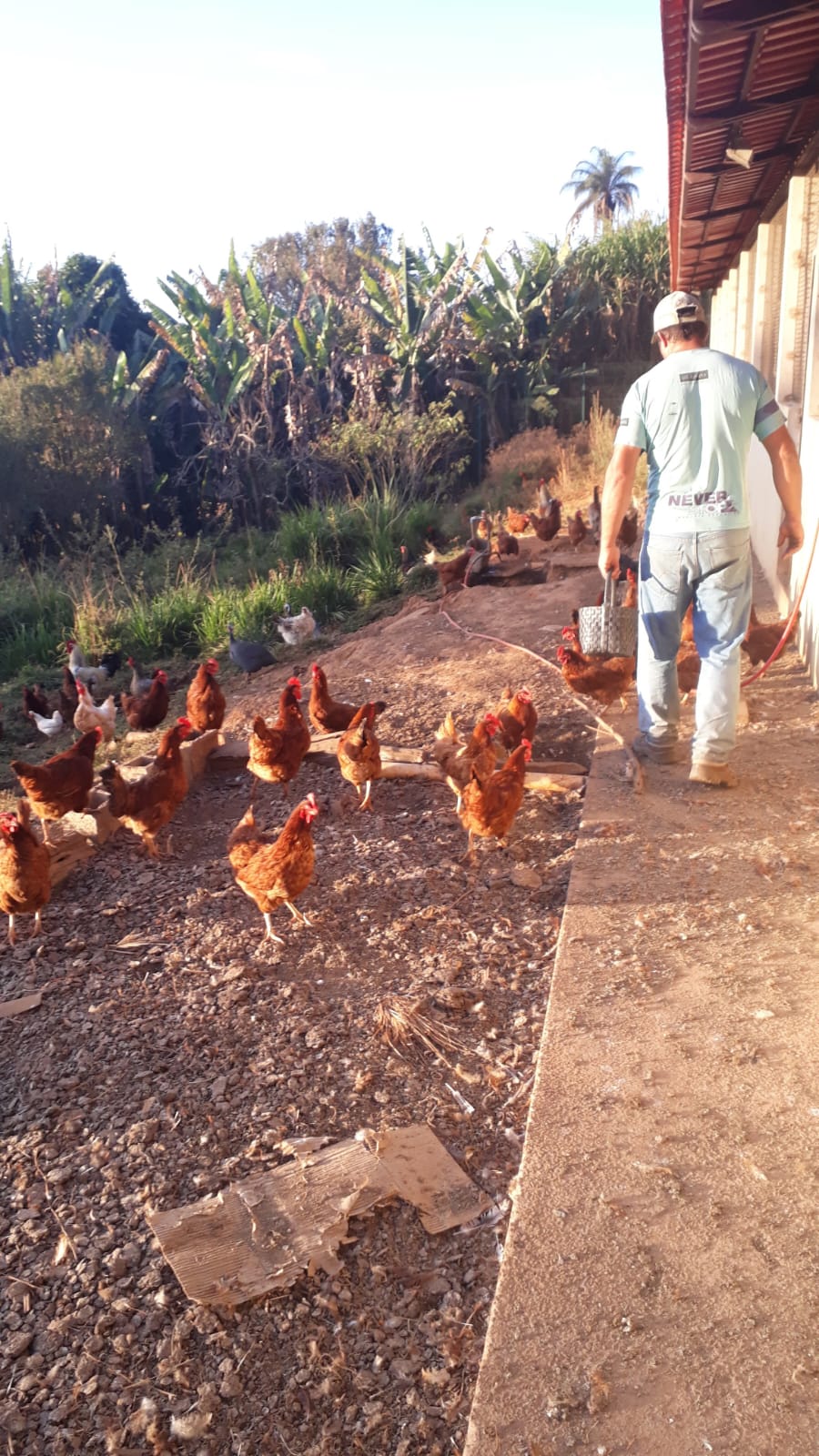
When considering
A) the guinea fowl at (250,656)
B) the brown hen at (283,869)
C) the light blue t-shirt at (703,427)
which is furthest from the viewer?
the guinea fowl at (250,656)

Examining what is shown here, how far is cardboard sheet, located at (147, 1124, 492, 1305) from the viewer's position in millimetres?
2443

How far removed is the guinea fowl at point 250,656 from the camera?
10258 millimetres

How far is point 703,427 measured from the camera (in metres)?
4.40

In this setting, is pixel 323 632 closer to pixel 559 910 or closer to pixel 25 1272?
pixel 559 910

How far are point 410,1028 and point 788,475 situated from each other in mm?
3097

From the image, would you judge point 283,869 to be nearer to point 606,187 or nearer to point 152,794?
point 152,794

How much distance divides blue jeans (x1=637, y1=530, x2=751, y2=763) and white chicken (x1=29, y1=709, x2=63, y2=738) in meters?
6.59

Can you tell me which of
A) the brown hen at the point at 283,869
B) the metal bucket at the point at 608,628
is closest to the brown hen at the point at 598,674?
the metal bucket at the point at 608,628

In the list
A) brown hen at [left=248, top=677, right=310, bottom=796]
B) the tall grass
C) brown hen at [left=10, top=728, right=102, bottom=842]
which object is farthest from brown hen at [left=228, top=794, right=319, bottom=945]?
the tall grass

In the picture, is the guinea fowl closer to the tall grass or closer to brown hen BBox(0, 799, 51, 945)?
the tall grass

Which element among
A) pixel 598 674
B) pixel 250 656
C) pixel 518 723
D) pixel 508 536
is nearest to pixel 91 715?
pixel 250 656

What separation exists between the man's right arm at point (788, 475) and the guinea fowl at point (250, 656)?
6.69 m

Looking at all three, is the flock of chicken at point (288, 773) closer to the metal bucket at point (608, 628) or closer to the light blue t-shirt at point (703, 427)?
the metal bucket at point (608, 628)

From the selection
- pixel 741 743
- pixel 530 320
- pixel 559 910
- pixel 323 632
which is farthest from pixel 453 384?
pixel 559 910
